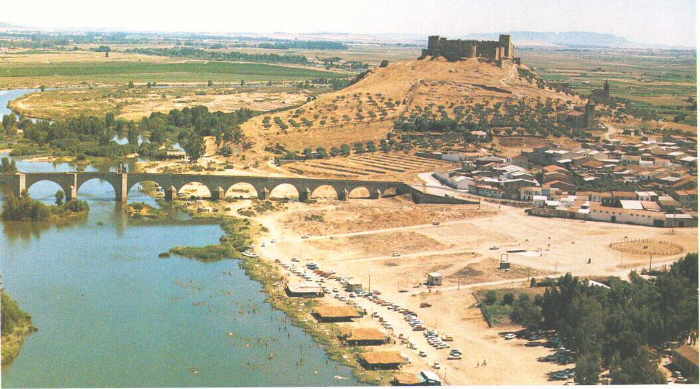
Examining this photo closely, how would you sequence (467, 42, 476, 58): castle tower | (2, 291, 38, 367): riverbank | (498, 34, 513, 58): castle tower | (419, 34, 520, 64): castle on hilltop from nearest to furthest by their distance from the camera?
(2, 291, 38, 367): riverbank
(419, 34, 520, 64): castle on hilltop
(498, 34, 513, 58): castle tower
(467, 42, 476, 58): castle tower

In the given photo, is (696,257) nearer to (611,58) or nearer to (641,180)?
(641,180)

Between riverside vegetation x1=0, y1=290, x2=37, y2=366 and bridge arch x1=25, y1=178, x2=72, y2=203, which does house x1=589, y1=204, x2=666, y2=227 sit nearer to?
bridge arch x1=25, y1=178, x2=72, y2=203

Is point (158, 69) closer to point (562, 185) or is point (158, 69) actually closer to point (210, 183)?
point (210, 183)

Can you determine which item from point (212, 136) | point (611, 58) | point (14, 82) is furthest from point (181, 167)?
point (611, 58)

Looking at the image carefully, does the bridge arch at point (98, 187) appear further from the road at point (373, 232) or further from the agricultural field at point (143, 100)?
the agricultural field at point (143, 100)

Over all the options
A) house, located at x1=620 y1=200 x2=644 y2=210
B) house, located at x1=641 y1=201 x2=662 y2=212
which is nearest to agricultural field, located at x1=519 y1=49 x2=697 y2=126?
house, located at x1=641 y1=201 x2=662 y2=212

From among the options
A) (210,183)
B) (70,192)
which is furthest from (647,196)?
(70,192)
